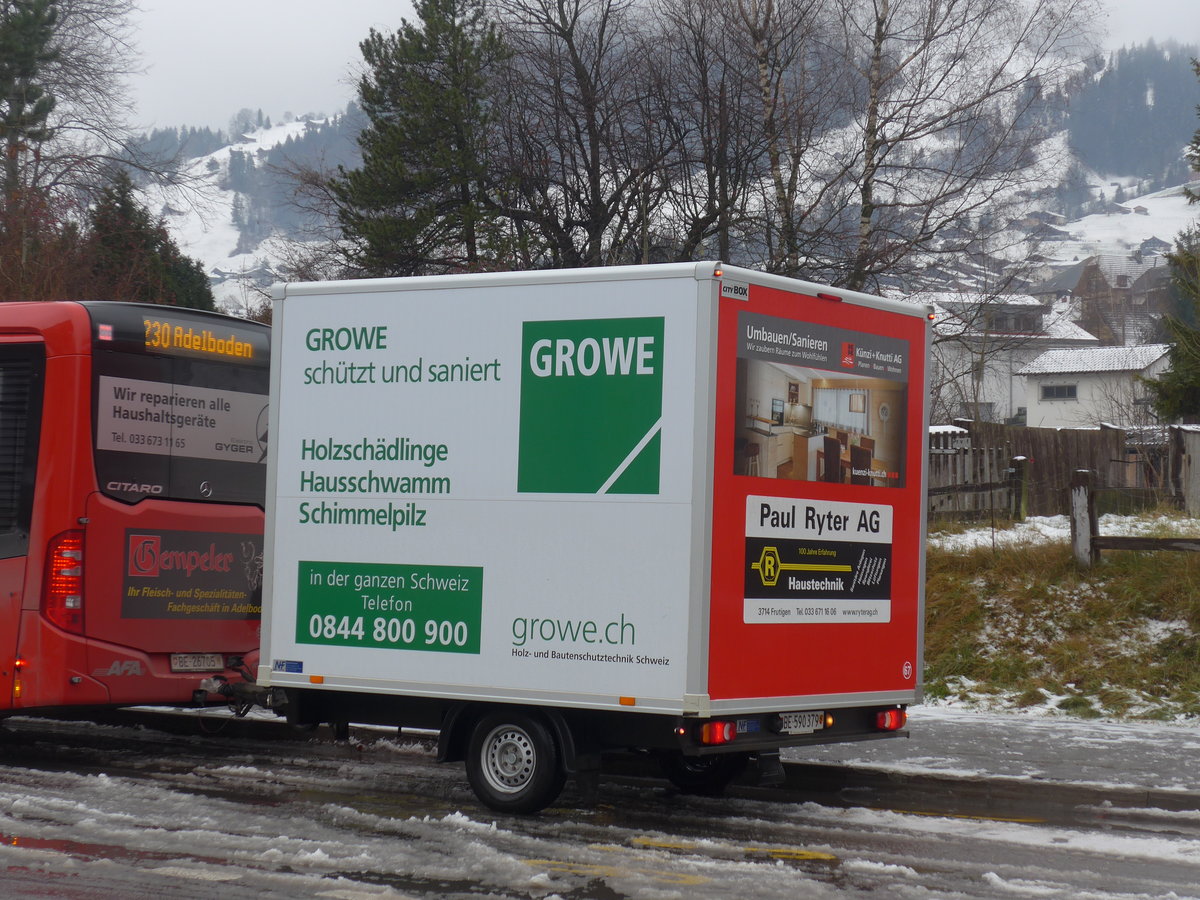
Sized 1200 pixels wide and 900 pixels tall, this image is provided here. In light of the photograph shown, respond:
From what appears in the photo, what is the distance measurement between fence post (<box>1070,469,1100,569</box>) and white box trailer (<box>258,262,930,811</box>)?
6.13 metres

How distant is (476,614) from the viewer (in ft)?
26.7

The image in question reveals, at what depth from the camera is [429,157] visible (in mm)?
23875

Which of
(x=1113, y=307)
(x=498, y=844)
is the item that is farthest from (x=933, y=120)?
(x=1113, y=307)

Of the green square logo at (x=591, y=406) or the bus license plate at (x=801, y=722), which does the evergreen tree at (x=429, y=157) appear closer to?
the green square logo at (x=591, y=406)

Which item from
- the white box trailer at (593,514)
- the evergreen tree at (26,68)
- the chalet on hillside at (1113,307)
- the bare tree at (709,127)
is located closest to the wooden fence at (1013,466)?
the bare tree at (709,127)

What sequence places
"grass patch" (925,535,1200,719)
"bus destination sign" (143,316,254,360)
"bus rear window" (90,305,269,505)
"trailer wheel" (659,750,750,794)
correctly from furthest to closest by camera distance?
1. "grass patch" (925,535,1200,719)
2. "bus destination sign" (143,316,254,360)
3. "bus rear window" (90,305,269,505)
4. "trailer wheel" (659,750,750,794)

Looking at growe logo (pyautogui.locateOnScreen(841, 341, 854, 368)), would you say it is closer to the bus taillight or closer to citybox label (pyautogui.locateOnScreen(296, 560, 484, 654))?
citybox label (pyautogui.locateOnScreen(296, 560, 484, 654))

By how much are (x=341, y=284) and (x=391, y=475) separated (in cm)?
126

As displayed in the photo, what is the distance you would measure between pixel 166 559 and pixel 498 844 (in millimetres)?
3933

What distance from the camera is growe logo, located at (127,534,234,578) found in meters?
9.96

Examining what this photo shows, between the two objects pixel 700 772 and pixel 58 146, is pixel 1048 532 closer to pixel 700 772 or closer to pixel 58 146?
pixel 700 772

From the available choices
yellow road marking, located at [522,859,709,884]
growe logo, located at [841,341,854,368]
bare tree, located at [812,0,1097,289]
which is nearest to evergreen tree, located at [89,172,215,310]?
bare tree, located at [812,0,1097,289]

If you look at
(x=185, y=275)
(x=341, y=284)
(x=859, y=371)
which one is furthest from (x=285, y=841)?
(x=185, y=275)

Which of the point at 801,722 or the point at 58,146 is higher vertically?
the point at 58,146
